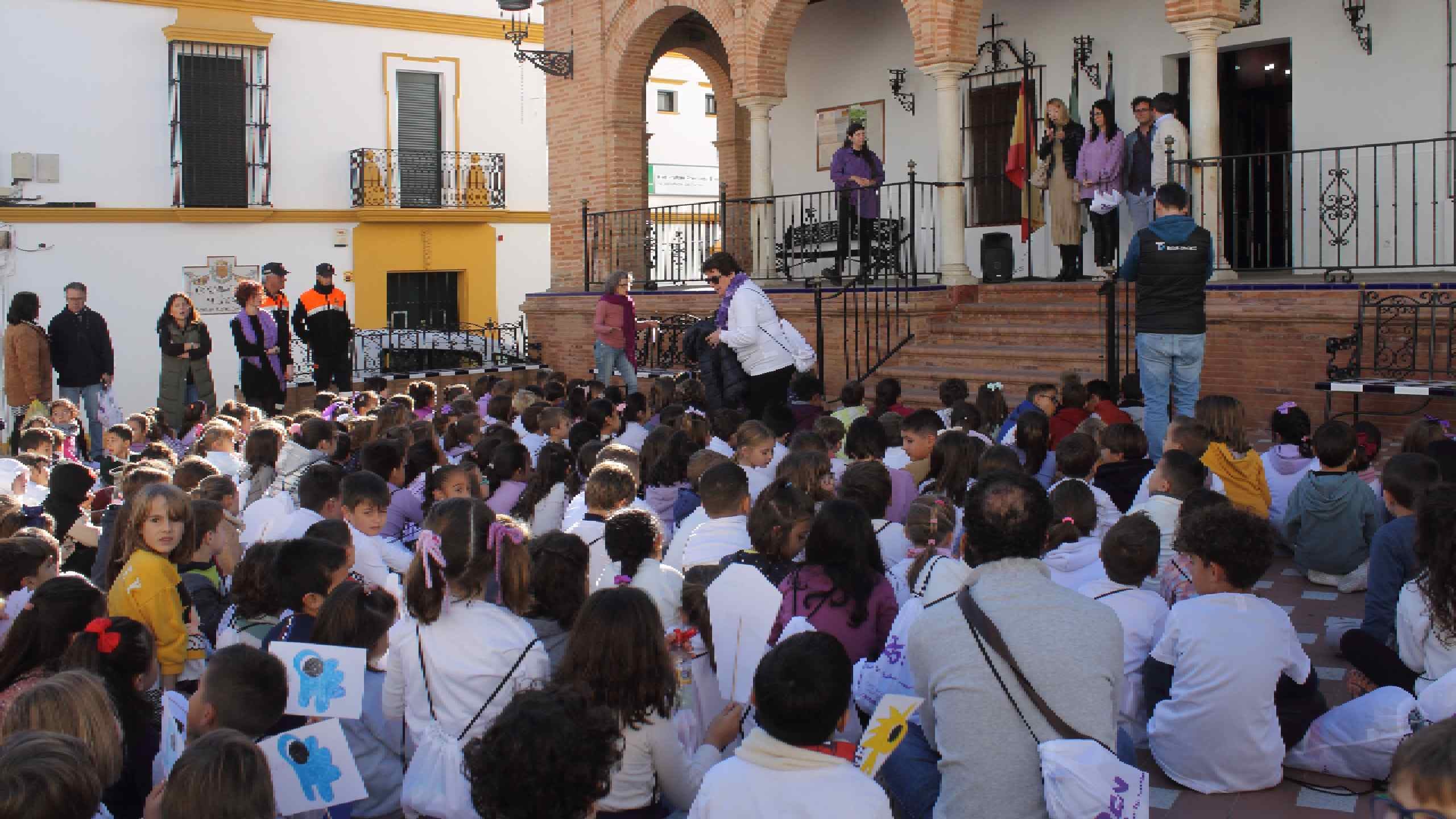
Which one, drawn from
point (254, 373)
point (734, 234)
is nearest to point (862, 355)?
point (734, 234)

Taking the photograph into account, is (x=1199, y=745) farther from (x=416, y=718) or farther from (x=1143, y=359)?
(x=1143, y=359)

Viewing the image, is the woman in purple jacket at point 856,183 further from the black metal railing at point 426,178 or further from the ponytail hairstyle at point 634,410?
the black metal railing at point 426,178

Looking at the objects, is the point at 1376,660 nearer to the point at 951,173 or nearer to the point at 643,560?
the point at 643,560

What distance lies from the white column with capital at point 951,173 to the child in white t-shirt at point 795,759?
11.0 m

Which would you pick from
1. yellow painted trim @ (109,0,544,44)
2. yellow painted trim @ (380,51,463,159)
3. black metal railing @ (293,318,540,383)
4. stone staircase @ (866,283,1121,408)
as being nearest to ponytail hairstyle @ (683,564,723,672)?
stone staircase @ (866,283,1121,408)

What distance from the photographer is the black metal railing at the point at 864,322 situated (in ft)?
43.7

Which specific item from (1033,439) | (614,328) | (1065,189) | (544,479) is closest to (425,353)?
(614,328)

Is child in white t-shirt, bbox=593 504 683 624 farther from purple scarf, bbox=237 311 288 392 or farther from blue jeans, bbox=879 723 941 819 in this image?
purple scarf, bbox=237 311 288 392

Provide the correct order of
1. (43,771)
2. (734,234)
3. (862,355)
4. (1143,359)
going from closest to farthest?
1. (43,771)
2. (1143,359)
3. (862,355)
4. (734,234)

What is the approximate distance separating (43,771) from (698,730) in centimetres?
215

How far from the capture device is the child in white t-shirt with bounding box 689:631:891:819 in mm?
2994

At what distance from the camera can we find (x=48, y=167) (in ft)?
64.8

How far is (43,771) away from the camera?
2.81 meters

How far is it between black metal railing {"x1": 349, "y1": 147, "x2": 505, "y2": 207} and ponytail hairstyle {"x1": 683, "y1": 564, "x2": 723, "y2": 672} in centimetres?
1906
